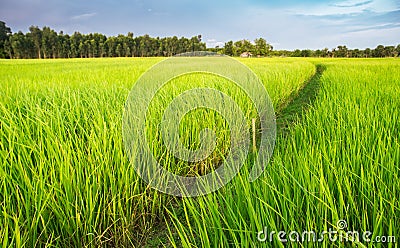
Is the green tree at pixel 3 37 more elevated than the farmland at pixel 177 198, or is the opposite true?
the green tree at pixel 3 37

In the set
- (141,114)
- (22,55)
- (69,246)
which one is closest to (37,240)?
(69,246)

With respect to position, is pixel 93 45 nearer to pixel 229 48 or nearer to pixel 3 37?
pixel 3 37

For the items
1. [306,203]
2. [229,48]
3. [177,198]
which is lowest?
[177,198]

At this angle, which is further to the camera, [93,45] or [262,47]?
[262,47]

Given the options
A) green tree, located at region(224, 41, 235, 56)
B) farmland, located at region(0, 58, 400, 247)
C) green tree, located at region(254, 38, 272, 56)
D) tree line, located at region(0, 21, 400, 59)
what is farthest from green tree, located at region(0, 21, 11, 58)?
farmland, located at region(0, 58, 400, 247)

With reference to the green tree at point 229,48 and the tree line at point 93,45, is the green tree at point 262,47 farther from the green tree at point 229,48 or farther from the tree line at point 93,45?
the green tree at point 229,48

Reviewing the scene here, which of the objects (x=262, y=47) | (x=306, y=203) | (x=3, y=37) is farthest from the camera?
(x=262, y=47)

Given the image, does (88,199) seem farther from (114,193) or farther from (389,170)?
(389,170)

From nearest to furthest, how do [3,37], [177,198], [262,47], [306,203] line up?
1. [306,203]
2. [177,198]
3. [3,37]
4. [262,47]

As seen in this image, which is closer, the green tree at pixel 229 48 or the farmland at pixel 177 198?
the farmland at pixel 177 198

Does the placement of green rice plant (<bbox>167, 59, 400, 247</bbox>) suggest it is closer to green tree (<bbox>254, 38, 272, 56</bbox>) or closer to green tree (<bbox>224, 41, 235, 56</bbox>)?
green tree (<bbox>224, 41, 235, 56</bbox>)

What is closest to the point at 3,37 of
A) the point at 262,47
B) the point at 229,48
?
the point at 229,48

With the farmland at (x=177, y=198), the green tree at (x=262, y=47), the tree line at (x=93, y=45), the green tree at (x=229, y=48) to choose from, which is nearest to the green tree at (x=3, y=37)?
the tree line at (x=93, y=45)

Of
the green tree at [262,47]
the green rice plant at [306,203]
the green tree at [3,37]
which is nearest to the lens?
the green rice plant at [306,203]
